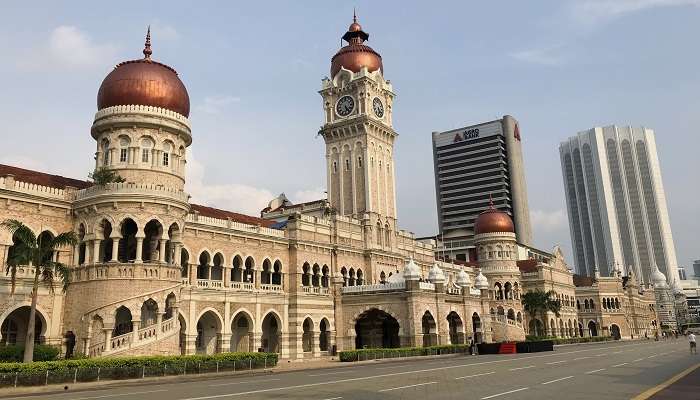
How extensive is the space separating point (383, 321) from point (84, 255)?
25744 millimetres

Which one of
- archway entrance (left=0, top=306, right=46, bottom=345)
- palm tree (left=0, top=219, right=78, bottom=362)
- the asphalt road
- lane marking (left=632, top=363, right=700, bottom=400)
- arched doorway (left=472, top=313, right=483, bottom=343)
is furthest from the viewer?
arched doorway (left=472, top=313, right=483, bottom=343)

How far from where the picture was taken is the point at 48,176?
37.1m

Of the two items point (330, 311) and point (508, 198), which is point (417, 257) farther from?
point (508, 198)

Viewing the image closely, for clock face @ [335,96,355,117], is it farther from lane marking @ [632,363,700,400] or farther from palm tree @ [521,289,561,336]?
lane marking @ [632,363,700,400]

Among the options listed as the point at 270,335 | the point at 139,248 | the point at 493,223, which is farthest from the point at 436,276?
the point at 493,223

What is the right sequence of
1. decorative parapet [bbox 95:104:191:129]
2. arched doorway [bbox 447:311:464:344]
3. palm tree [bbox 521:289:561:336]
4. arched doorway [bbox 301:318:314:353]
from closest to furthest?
decorative parapet [bbox 95:104:191:129] < arched doorway [bbox 301:318:314:353] < arched doorway [bbox 447:311:464:344] < palm tree [bbox 521:289:561:336]

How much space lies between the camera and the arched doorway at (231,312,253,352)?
42.6m

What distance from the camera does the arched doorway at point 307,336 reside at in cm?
4612

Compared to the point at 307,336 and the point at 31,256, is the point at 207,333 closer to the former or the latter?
the point at 307,336

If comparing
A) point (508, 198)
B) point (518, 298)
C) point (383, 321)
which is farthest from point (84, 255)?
point (508, 198)

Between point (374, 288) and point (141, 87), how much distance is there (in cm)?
2358

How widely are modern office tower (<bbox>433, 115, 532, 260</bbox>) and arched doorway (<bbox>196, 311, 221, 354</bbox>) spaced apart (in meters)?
105

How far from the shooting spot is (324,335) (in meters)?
48.6

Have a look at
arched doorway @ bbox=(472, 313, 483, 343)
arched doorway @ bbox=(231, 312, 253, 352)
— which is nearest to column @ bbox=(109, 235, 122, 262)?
arched doorway @ bbox=(231, 312, 253, 352)
